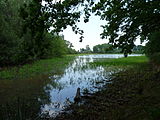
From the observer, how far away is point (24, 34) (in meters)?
7.84

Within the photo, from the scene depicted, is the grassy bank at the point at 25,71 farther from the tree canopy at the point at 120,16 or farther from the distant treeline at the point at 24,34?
the tree canopy at the point at 120,16

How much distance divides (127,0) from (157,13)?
1.91 meters

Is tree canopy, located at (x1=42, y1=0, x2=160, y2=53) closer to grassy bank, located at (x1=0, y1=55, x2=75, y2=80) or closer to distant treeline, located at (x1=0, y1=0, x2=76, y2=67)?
distant treeline, located at (x1=0, y1=0, x2=76, y2=67)

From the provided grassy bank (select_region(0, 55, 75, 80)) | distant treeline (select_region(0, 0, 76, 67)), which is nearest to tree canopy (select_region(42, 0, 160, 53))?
distant treeline (select_region(0, 0, 76, 67))

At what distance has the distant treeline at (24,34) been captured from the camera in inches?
207

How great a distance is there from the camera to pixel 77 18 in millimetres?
6059

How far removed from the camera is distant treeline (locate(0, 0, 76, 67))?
5254 mm

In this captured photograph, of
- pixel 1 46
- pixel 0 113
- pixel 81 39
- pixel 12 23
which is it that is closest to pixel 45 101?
pixel 0 113

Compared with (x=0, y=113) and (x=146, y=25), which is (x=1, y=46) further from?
(x=146, y=25)

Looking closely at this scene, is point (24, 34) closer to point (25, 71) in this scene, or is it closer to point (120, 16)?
point (120, 16)

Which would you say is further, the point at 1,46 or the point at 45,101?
the point at 1,46

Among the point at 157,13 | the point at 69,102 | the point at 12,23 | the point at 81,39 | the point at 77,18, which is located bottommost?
the point at 69,102

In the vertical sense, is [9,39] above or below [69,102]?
above

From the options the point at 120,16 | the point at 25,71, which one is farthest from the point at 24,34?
the point at 25,71
